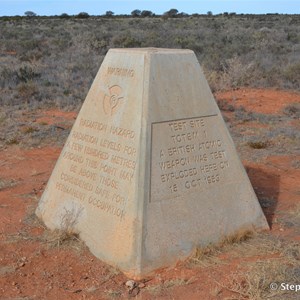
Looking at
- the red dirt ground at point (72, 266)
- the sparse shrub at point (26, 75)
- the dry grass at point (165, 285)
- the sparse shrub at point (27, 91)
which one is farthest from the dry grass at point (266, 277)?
the sparse shrub at point (26, 75)

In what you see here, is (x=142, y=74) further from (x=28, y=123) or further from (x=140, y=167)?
(x=28, y=123)

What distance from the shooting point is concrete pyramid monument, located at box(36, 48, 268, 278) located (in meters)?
3.85

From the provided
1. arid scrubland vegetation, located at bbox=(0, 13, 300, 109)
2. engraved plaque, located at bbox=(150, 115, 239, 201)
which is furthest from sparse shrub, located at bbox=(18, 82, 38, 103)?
engraved plaque, located at bbox=(150, 115, 239, 201)

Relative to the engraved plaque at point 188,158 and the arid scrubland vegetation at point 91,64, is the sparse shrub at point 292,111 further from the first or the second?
the engraved plaque at point 188,158

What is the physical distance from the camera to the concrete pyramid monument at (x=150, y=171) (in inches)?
152

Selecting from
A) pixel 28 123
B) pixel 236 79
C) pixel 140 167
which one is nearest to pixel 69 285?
pixel 140 167

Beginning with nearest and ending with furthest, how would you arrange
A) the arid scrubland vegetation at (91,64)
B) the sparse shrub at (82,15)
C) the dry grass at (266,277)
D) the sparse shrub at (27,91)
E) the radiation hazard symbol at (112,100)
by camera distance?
the dry grass at (266,277), the radiation hazard symbol at (112,100), the sparse shrub at (27,91), the arid scrubland vegetation at (91,64), the sparse shrub at (82,15)

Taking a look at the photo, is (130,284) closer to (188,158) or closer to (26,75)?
(188,158)

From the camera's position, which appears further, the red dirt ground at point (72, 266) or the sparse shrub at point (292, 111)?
the sparse shrub at point (292, 111)

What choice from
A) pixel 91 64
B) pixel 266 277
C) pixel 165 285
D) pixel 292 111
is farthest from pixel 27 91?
pixel 266 277

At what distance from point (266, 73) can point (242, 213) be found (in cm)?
1231

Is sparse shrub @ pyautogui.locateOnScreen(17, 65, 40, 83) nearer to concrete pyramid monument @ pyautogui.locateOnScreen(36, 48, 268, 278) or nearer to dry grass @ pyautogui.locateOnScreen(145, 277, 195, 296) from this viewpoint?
concrete pyramid monument @ pyautogui.locateOnScreen(36, 48, 268, 278)

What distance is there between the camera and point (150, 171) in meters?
3.88

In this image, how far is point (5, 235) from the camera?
4559 millimetres
